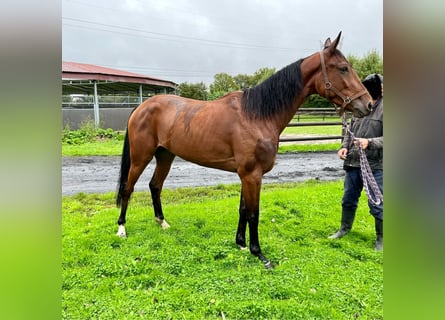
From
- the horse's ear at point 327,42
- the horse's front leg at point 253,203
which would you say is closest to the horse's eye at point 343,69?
the horse's ear at point 327,42

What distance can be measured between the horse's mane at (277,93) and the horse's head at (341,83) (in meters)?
0.24

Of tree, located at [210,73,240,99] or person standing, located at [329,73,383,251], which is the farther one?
tree, located at [210,73,240,99]

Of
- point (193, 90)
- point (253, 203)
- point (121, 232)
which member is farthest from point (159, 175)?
point (193, 90)

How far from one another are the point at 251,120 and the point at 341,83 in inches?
35.6

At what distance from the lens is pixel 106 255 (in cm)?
299

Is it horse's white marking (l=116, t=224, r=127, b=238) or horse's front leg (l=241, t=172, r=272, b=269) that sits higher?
horse's front leg (l=241, t=172, r=272, b=269)

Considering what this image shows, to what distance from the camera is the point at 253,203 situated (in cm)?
300

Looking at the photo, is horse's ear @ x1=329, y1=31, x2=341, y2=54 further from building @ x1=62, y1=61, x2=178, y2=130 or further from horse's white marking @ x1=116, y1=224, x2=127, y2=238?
building @ x1=62, y1=61, x2=178, y2=130

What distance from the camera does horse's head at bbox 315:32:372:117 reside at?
270 cm

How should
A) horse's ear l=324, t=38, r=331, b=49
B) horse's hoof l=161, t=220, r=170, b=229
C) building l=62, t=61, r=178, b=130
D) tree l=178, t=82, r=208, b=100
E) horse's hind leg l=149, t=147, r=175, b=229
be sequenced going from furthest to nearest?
tree l=178, t=82, r=208, b=100
building l=62, t=61, r=178, b=130
horse's hind leg l=149, t=147, r=175, b=229
horse's hoof l=161, t=220, r=170, b=229
horse's ear l=324, t=38, r=331, b=49

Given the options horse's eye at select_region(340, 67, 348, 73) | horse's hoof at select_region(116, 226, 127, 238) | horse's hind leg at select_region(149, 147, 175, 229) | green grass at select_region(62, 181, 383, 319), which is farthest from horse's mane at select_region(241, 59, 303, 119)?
horse's hoof at select_region(116, 226, 127, 238)

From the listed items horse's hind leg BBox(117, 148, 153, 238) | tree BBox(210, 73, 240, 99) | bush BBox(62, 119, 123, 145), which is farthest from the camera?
tree BBox(210, 73, 240, 99)
